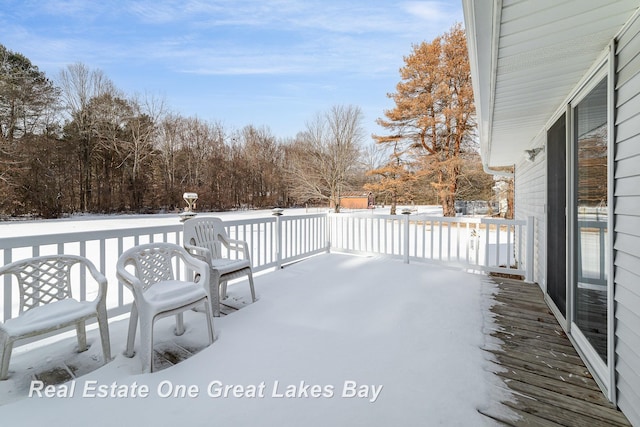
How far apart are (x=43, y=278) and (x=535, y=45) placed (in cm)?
366

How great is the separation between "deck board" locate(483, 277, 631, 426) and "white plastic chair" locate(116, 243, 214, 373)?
204 centimetres

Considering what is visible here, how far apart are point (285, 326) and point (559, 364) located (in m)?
2.11

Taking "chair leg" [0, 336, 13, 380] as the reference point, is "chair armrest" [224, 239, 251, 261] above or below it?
above

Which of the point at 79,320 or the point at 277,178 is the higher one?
the point at 277,178

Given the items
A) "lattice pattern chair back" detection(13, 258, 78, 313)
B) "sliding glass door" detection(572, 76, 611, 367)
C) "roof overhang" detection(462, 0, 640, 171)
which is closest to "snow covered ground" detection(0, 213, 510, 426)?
"lattice pattern chair back" detection(13, 258, 78, 313)

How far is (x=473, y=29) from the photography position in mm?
1533

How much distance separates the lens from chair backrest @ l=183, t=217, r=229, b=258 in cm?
303

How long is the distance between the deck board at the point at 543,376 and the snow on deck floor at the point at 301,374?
0.13 metres

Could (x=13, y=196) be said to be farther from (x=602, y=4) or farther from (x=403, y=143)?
(x=602, y=4)

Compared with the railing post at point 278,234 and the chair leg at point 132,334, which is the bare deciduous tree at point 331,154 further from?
the chair leg at point 132,334

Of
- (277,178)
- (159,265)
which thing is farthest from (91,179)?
(159,265)

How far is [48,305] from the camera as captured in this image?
195 centimetres

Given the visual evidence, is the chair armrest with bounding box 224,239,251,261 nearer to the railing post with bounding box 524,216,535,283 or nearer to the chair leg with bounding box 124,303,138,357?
the chair leg with bounding box 124,303,138,357

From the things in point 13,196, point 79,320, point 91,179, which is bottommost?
point 79,320
